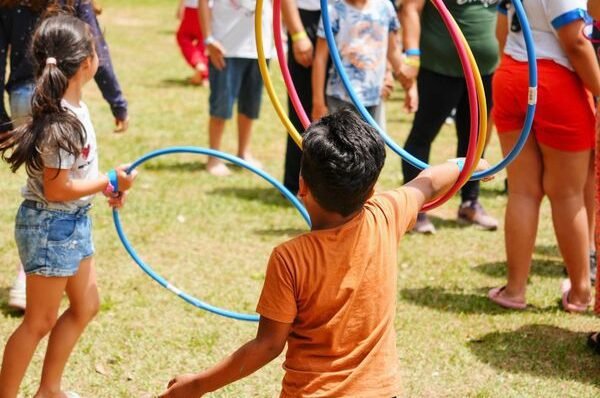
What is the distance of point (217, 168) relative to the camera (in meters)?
8.43

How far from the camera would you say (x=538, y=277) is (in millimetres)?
6031

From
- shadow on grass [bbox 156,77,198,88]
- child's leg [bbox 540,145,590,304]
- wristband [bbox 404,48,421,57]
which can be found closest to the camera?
child's leg [bbox 540,145,590,304]

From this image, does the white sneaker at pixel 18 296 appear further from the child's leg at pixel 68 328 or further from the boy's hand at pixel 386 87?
the boy's hand at pixel 386 87

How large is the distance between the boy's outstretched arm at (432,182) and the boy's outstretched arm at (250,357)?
71 centimetres

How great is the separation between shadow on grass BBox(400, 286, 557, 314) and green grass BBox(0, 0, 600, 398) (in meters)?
0.01

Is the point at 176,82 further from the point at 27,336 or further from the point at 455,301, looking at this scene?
the point at 27,336

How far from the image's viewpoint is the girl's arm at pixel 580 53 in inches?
188

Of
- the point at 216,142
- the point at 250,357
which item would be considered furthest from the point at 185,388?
the point at 216,142

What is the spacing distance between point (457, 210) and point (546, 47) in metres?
2.66

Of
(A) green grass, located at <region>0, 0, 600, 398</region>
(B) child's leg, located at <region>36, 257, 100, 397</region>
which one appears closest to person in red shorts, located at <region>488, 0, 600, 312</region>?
(A) green grass, located at <region>0, 0, 600, 398</region>

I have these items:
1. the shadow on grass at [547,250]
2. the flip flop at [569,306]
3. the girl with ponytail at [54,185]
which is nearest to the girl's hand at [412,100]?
the shadow on grass at [547,250]

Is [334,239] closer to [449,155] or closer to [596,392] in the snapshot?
[596,392]

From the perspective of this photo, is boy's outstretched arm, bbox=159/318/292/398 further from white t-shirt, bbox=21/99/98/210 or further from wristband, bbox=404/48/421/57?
wristband, bbox=404/48/421/57

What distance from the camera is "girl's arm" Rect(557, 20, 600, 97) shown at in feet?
15.7
